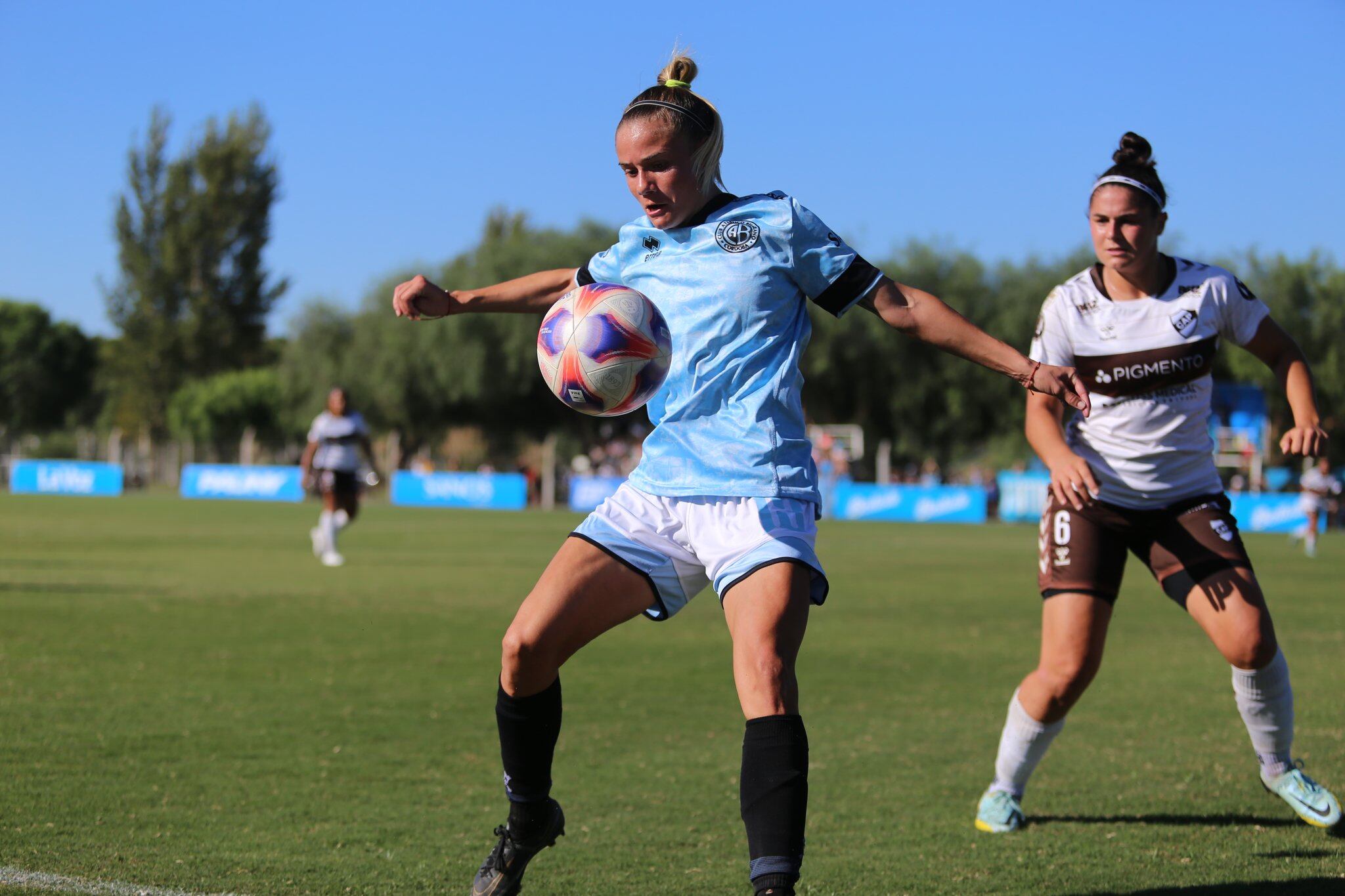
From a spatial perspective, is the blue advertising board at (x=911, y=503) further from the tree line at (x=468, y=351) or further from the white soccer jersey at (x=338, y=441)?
the white soccer jersey at (x=338, y=441)

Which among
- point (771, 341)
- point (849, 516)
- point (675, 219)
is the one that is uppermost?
point (675, 219)

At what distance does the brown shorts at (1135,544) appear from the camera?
5137 mm

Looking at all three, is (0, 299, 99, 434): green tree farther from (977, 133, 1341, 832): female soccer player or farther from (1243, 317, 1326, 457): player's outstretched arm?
(1243, 317, 1326, 457): player's outstretched arm

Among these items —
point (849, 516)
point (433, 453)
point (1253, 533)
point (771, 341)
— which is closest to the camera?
point (771, 341)

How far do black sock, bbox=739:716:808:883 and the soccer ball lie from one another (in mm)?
959

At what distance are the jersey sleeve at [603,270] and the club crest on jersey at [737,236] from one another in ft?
1.28

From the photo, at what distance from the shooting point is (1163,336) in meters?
5.20

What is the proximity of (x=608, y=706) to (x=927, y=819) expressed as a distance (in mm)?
2864

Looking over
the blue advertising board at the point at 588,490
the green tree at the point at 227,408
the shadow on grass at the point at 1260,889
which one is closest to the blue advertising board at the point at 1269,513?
the blue advertising board at the point at 588,490

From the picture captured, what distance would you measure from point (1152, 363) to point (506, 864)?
10.0 ft

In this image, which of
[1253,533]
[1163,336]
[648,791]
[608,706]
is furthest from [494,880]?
[1253,533]

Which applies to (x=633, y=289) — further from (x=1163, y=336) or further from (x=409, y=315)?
(x=1163, y=336)

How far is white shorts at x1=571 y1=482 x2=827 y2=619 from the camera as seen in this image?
145 inches

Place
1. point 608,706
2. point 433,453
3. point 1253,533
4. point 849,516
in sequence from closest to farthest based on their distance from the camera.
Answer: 1. point 608,706
2. point 1253,533
3. point 849,516
4. point 433,453
